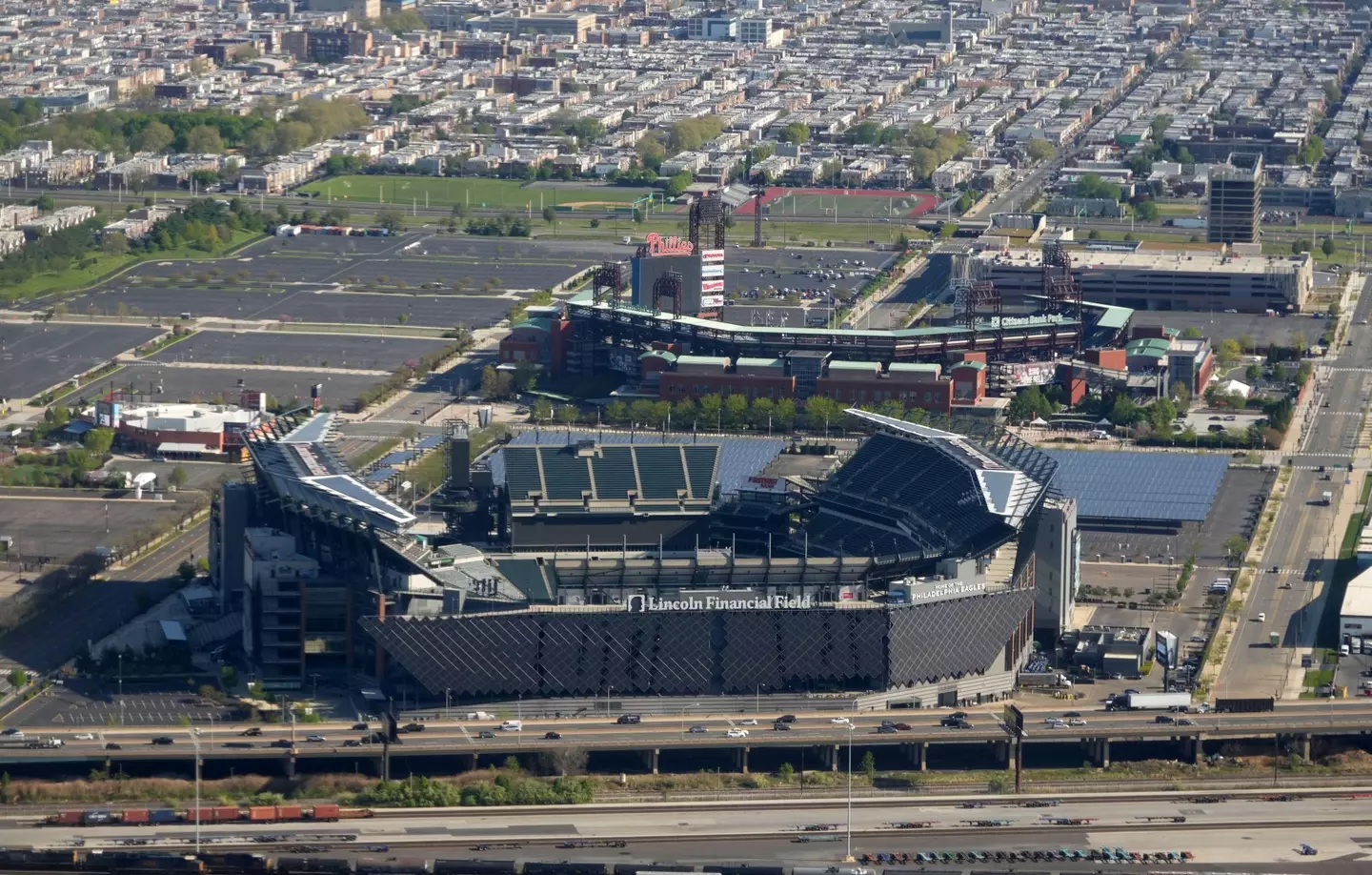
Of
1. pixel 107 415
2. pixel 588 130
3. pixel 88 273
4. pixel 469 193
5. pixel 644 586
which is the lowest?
pixel 469 193

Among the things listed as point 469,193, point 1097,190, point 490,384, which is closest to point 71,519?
point 490,384

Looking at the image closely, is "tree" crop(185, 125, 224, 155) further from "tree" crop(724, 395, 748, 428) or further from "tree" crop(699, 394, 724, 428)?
"tree" crop(724, 395, 748, 428)

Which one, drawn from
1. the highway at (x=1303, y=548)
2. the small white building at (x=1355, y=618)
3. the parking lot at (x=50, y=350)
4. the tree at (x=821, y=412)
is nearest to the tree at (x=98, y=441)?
the parking lot at (x=50, y=350)

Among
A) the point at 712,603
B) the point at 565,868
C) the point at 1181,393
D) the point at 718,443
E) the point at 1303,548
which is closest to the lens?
the point at 565,868

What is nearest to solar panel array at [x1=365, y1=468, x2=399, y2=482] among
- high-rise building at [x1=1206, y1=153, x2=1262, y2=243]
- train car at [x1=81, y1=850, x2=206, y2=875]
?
train car at [x1=81, y1=850, x2=206, y2=875]

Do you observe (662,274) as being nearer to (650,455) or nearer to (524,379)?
(524,379)

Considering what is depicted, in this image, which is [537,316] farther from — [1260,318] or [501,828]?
[501,828]
